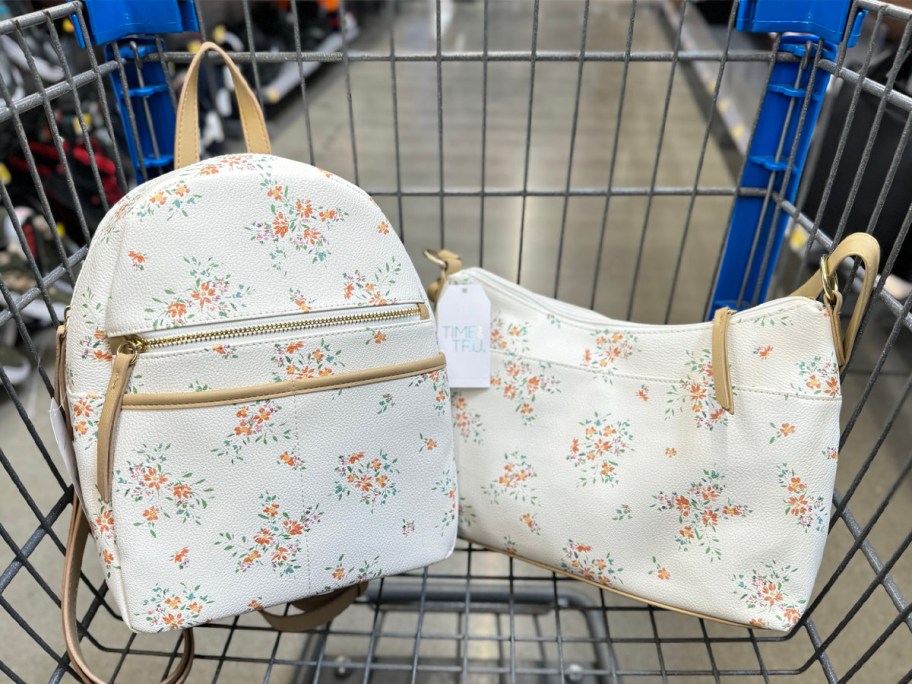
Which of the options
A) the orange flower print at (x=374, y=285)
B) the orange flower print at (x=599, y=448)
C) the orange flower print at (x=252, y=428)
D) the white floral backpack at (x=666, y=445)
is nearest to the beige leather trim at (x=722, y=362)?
the white floral backpack at (x=666, y=445)

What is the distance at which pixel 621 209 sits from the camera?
93.8 inches

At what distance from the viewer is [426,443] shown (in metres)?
0.70

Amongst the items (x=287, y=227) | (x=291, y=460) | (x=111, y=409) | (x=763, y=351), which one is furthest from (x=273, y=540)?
(x=763, y=351)

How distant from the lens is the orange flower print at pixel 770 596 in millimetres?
656

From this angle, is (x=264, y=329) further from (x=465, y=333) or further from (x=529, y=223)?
(x=529, y=223)

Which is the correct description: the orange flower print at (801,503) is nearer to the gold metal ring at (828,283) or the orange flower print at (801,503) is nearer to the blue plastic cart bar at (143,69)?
the gold metal ring at (828,283)

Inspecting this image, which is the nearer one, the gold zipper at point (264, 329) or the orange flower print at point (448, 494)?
the gold zipper at point (264, 329)

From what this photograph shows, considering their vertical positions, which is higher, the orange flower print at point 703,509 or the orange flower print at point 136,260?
the orange flower print at point 136,260

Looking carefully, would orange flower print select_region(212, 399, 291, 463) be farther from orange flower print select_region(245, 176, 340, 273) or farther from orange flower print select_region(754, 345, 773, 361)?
orange flower print select_region(754, 345, 773, 361)

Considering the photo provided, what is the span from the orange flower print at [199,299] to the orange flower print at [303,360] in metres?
0.06

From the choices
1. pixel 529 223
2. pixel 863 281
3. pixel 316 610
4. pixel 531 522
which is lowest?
pixel 529 223

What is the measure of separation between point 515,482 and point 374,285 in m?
0.28

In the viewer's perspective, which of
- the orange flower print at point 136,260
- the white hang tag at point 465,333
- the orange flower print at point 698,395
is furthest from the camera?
the white hang tag at point 465,333

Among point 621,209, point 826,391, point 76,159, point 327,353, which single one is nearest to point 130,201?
point 327,353
